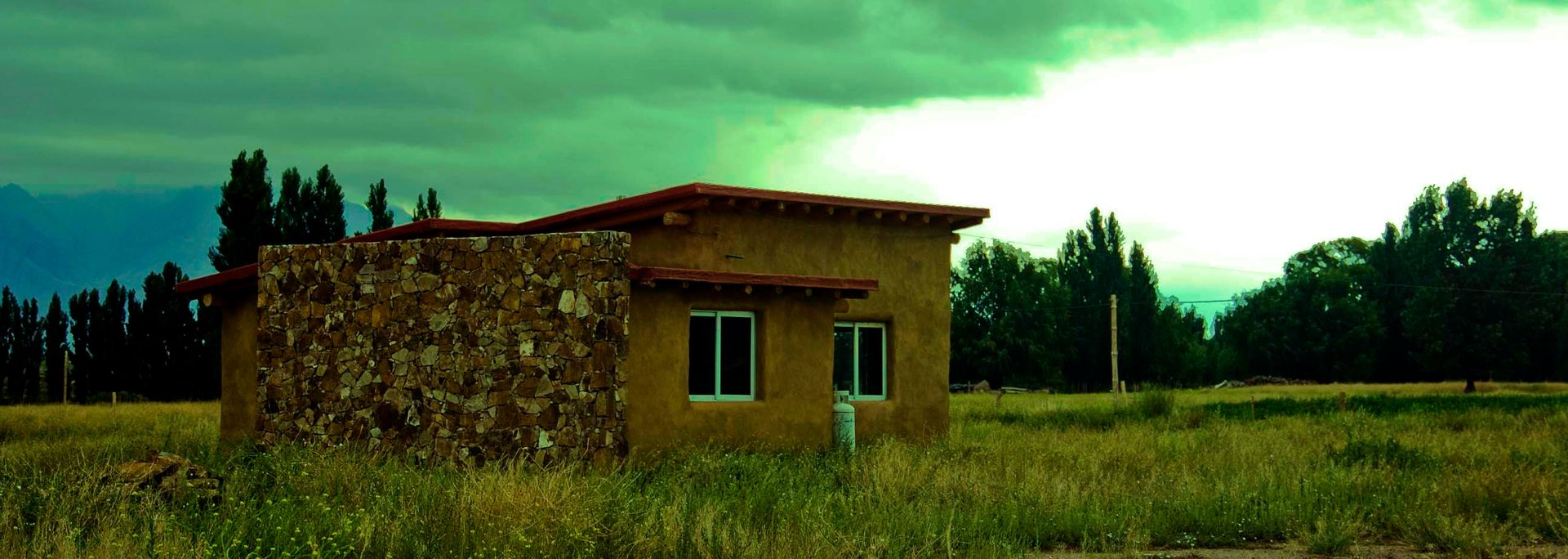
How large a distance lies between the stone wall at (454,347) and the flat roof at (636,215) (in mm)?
1828

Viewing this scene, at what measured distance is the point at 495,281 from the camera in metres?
16.4

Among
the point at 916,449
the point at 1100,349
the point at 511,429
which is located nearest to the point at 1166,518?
the point at 916,449

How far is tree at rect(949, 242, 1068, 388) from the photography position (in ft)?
236

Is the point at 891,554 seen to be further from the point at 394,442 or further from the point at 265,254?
the point at 265,254

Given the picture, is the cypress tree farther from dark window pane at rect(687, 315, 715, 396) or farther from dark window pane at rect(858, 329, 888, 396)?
dark window pane at rect(687, 315, 715, 396)

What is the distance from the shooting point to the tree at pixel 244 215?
43.9 meters

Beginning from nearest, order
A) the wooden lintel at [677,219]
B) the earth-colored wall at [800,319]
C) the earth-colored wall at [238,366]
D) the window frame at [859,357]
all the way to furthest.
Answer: the earth-colored wall at [800,319], the wooden lintel at [677,219], the window frame at [859,357], the earth-colored wall at [238,366]

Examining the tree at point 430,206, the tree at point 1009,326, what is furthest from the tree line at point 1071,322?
the tree at point 430,206

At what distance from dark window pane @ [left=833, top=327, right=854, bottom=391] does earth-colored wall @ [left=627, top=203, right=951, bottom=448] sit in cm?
33

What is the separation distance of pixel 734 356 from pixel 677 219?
6.82 ft

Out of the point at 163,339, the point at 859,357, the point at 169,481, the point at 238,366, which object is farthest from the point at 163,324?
the point at 169,481

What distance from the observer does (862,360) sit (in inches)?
840

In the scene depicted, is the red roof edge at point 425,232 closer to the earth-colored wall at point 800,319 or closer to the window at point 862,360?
the earth-colored wall at point 800,319

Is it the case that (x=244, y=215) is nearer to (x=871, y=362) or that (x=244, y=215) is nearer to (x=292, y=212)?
(x=292, y=212)
